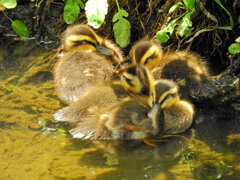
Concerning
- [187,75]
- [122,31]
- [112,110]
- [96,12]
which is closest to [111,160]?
[112,110]

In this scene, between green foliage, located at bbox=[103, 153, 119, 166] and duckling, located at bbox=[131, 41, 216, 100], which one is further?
duckling, located at bbox=[131, 41, 216, 100]

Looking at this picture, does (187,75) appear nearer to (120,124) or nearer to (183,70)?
→ (183,70)

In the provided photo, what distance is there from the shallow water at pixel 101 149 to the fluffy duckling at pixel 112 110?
9 cm

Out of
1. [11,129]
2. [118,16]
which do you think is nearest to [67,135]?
[11,129]

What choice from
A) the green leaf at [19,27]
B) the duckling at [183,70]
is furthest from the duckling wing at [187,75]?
the green leaf at [19,27]

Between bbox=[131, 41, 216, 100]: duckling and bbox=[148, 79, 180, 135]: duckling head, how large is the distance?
0.24m

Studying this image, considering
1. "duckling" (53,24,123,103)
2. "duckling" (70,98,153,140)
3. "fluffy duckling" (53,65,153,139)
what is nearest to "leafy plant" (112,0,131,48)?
"duckling" (53,24,123,103)

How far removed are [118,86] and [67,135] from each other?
65 centimetres

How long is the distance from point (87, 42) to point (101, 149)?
4.80ft

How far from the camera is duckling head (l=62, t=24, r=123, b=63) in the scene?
151 inches

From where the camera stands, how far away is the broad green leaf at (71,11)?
407cm

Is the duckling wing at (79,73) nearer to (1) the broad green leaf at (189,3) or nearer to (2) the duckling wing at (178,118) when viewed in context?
(2) the duckling wing at (178,118)

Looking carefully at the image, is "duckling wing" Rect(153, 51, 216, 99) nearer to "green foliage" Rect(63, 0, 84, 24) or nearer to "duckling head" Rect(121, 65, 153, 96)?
"duckling head" Rect(121, 65, 153, 96)

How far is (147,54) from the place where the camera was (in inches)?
140
